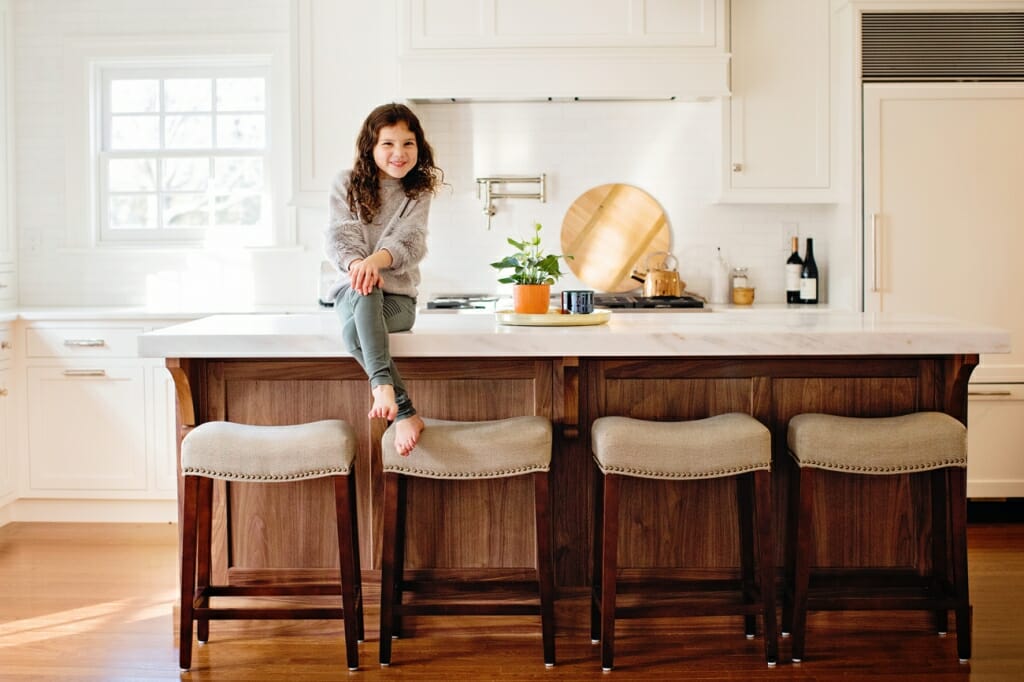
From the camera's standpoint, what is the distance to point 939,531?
297 centimetres

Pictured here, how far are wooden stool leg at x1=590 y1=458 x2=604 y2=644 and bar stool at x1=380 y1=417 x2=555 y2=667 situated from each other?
176 mm

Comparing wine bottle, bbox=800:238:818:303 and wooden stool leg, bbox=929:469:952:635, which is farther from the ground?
wine bottle, bbox=800:238:818:303

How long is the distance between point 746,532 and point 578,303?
32.3 inches

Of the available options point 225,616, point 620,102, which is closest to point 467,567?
point 225,616

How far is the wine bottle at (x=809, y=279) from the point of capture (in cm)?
489

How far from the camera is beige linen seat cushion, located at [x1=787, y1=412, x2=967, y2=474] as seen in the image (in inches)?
107

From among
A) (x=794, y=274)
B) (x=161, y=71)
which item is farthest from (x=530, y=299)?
(x=161, y=71)

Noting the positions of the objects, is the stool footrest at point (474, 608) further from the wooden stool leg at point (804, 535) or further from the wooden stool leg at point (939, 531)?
the wooden stool leg at point (939, 531)

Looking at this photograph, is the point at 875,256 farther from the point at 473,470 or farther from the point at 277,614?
the point at 277,614

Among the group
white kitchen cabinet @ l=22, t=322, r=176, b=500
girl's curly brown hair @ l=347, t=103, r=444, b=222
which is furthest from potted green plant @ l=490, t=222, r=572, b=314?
white kitchen cabinet @ l=22, t=322, r=176, b=500

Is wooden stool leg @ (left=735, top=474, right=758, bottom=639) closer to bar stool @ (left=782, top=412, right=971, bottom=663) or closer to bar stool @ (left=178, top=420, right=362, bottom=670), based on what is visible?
bar stool @ (left=782, top=412, right=971, bottom=663)

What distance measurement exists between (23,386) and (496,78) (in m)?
2.46

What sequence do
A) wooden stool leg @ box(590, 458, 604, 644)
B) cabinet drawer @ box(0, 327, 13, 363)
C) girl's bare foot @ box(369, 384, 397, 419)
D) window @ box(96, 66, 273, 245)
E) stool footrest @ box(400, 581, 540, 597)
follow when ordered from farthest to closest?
window @ box(96, 66, 273, 245) < cabinet drawer @ box(0, 327, 13, 363) < stool footrest @ box(400, 581, 540, 597) < wooden stool leg @ box(590, 458, 604, 644) < girl's bare foot @ box(369, 384, 397, 419)

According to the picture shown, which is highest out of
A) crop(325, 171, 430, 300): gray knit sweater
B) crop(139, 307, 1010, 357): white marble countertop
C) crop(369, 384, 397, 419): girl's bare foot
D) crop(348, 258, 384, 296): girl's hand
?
crop(325, 171, 430, 300): gray knit sweater
